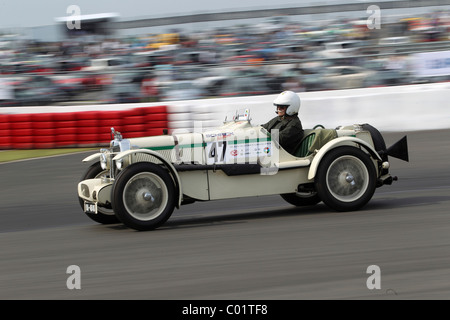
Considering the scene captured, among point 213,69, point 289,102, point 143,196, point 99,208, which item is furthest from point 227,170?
point 213,69

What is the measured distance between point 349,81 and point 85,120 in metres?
5.67

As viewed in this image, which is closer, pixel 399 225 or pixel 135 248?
pixel 135 248

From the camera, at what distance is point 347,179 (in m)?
7.36

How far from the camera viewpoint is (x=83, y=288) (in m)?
4.93

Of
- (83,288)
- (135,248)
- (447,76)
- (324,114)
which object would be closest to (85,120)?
(324,114)

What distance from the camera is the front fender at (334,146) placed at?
23.9 ft

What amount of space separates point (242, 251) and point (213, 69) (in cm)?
1018

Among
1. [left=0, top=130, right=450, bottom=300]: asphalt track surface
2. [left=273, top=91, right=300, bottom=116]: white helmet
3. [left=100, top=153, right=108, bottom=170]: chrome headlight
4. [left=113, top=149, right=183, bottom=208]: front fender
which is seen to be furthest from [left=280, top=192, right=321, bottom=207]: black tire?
[left=100, top=153, right=108, bottom=170]: chrome headlight

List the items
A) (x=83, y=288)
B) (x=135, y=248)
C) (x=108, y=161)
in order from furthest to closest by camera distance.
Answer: (x=108, y=161)
(x=135, y=248)
(x=83, y=288)

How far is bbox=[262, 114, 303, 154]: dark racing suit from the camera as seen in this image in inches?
294

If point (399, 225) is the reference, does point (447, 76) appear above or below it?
above

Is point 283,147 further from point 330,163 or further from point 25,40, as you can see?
point 25,40

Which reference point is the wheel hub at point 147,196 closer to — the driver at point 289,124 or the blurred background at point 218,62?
the driver at point 289,124

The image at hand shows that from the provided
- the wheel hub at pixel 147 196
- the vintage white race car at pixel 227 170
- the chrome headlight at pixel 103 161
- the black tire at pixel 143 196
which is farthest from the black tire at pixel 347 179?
the chrome headlight at pixel 103 161
